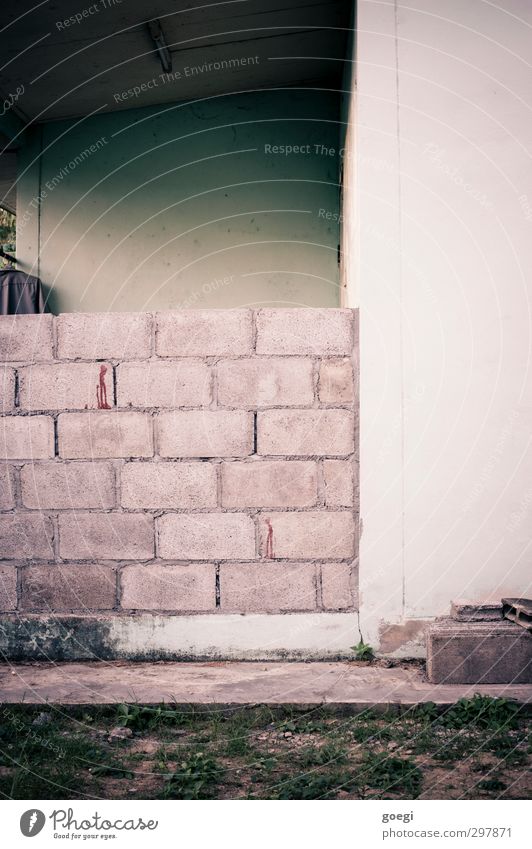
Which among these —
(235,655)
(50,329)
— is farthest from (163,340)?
(235,655)

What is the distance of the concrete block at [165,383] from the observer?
4.07m

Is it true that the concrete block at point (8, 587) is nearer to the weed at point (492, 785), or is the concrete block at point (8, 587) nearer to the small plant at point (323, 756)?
the small plant at point (323, 756)

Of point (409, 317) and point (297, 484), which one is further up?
point (409, 317)

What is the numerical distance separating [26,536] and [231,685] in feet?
4.53

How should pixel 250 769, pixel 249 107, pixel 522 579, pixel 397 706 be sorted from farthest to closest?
1. pixel 249 107
2. pixel 522 579
3. pixel 397 706
4. pixel 250 769

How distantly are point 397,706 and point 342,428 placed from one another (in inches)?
54.8

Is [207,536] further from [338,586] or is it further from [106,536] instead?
[338,586]

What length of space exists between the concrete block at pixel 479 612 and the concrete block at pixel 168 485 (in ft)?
4.42

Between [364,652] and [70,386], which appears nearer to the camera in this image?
[364,652]

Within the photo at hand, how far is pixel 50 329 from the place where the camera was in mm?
4133

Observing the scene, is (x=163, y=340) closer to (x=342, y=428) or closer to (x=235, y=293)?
(x=342, y=428)

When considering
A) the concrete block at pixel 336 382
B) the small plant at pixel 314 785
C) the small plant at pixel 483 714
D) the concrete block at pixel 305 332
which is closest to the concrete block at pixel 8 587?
the concrete block at pixel 305 332

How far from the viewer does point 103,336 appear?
4.12 meters
